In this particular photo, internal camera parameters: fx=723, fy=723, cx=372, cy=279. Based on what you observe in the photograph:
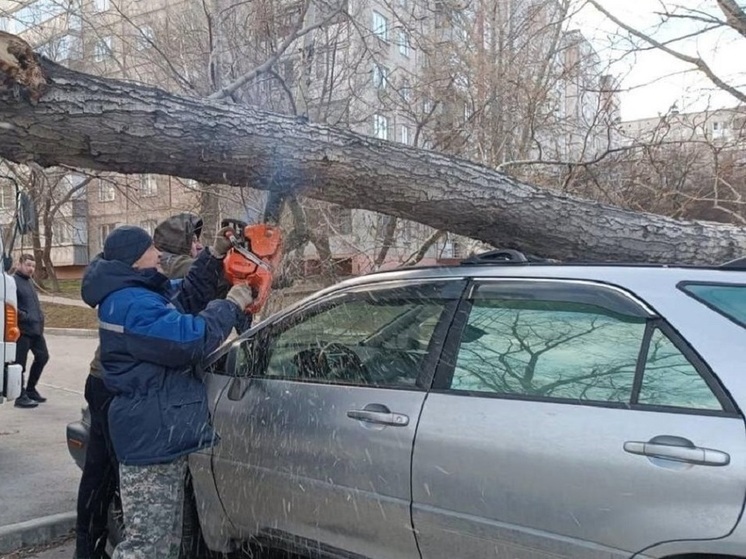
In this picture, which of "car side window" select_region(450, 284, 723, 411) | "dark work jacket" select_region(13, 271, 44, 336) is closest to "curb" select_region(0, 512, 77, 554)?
"car side window" select_region(450, 284, 723, 411)

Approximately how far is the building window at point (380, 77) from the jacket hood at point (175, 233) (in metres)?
7.05

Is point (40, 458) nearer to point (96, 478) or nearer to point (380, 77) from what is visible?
point (96, 478)

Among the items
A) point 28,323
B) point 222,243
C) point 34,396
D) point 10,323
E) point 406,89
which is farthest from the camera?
point 406,89

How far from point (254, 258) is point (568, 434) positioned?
158cm

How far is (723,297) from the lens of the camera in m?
2.22

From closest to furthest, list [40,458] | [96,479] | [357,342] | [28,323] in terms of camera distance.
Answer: [357,342] < [96,479] < [40,458] < [28,323]

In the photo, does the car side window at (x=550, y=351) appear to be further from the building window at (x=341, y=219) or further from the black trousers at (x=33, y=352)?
the black trousers at (x=33, y=352)

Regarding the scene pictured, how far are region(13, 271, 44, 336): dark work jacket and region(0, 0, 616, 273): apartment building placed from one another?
4.41 ft

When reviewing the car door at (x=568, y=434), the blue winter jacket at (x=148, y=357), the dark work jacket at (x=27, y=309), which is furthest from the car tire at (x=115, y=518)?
the dark work jacket at (x=27, y=309)

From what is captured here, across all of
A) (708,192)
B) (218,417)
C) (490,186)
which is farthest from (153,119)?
(708,192)

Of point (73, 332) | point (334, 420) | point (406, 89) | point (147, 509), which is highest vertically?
point (406, 89)

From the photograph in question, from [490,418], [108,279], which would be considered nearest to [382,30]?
[108,279]

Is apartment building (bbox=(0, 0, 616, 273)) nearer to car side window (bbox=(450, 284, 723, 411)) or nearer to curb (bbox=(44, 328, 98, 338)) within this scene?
curb (bbox=(44, 328, 98, 338))

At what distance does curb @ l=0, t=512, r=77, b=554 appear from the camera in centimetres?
390
